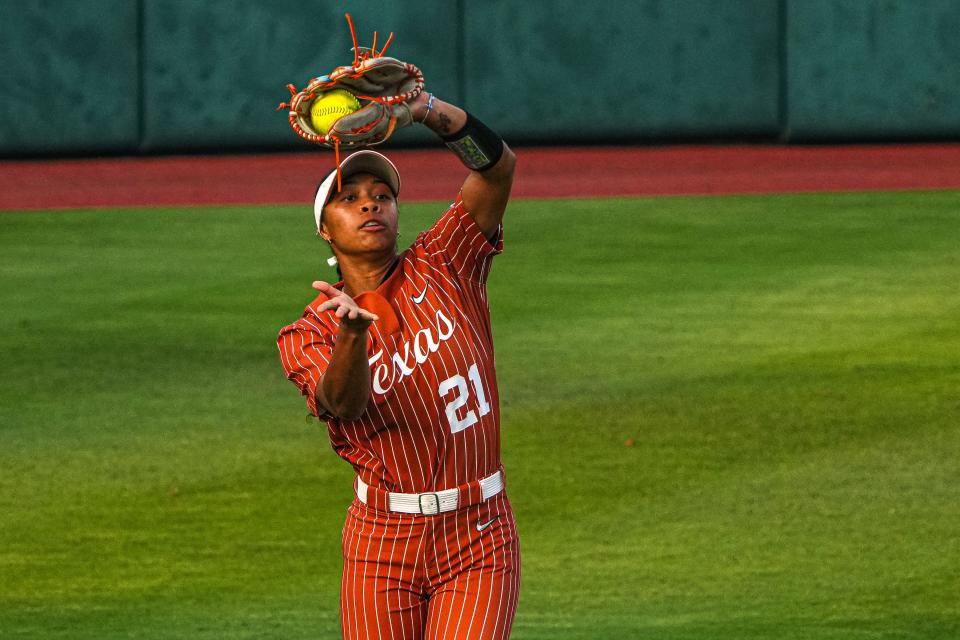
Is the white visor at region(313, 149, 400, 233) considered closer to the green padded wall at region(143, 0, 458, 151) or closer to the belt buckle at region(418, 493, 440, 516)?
the belt buckle at region(418, 493, 440, 516)

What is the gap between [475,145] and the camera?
4.51 m

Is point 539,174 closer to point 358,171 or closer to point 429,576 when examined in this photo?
point 358,171

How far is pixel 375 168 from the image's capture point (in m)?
4.45

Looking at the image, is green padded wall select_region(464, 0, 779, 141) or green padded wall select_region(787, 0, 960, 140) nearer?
green padded wall select_region(787, 0, 960, 140)

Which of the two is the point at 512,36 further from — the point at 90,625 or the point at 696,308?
the point at 90,625

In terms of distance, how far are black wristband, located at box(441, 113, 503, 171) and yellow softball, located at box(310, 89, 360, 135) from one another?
367mm

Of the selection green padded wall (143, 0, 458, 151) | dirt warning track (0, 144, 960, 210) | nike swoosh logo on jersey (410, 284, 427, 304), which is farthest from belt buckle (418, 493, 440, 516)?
green padded wall (143, 0, 458, 151)

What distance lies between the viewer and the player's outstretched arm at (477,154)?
14.5 ft

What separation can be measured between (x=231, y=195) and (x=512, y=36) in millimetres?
4058

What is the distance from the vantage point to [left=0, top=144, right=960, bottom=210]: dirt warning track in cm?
1747

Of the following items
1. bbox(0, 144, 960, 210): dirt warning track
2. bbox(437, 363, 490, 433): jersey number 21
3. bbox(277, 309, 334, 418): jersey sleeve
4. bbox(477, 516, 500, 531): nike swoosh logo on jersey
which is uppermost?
bbox(277, 309, 334, 418): jersey sleeve

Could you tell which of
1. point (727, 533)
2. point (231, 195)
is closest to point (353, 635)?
point (727, 533)

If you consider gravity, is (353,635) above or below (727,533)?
above

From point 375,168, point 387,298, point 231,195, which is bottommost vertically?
point 231,195
